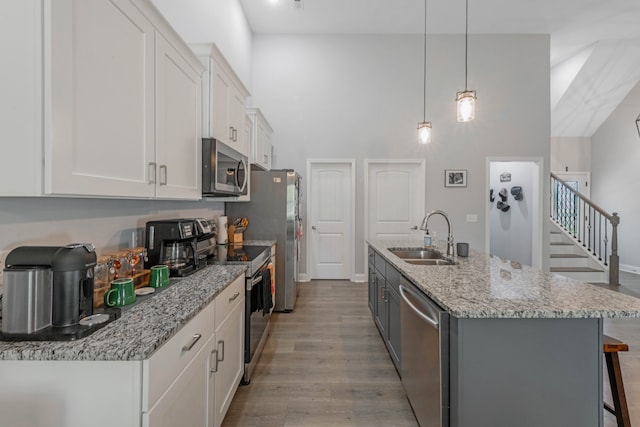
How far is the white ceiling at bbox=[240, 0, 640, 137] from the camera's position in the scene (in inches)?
166

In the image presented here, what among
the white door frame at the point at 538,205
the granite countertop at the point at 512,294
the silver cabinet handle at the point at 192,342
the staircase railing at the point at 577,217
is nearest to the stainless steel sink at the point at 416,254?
the granite countertop at the point at 512,294

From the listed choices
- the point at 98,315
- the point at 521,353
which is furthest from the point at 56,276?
the point at 521,353

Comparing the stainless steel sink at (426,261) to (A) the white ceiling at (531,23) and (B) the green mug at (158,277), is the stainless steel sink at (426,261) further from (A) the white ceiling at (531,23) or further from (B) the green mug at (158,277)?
(A) the white ceiling at (531,23)

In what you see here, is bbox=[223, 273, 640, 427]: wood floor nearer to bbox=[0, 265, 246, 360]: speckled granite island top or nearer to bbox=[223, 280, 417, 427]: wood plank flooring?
bbox=[223, 280, 417, 427]: wood plank flooring

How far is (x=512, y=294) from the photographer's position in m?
1.40

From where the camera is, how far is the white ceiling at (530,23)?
4207mm

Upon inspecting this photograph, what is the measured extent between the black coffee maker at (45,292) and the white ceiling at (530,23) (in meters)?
4.35

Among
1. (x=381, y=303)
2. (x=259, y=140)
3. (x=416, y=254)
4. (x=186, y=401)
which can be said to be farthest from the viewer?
(x=259, y=140)

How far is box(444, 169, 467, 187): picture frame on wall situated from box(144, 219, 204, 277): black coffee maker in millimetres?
4282

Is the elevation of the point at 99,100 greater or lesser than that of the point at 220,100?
lesser

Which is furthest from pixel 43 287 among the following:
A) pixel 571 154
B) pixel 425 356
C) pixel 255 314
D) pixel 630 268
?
pixel 571 154

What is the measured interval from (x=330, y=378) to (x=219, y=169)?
1.74 metres

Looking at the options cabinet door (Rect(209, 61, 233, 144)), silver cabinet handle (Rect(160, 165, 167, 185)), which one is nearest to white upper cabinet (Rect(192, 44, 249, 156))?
cabinet door (Rect(209, 61, 233, 144))

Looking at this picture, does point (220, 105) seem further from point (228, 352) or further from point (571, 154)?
point (571, 154)
